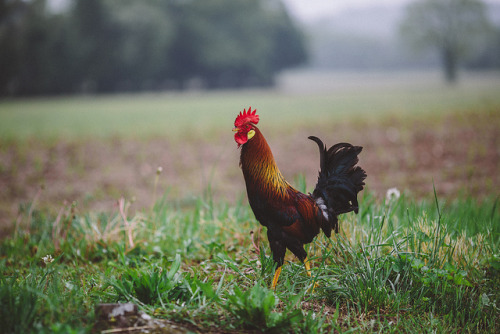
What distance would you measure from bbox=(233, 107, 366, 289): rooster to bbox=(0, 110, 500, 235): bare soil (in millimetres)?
2743

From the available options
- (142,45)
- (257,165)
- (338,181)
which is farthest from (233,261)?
(142,45)

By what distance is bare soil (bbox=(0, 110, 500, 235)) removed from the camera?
651 cm

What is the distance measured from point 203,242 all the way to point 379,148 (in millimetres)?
7491

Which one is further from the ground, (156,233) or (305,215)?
(305,215)

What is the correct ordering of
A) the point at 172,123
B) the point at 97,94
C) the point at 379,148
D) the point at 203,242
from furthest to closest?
the point at 97,94 → the point at 172,123 → the point at 379,148 → the point at 203,242

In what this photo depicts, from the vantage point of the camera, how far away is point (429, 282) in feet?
8.16

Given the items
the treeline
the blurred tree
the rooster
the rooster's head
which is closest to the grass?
the rooster

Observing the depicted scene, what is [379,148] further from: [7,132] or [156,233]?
[7,132]

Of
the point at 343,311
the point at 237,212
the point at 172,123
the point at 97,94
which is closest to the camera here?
the point at 343,311

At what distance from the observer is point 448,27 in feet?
119

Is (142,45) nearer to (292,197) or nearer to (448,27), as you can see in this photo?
(448,27)

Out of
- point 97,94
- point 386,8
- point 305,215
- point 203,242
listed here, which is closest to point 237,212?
point 203,242

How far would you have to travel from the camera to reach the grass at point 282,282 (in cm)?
202

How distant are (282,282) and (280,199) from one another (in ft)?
1.88
